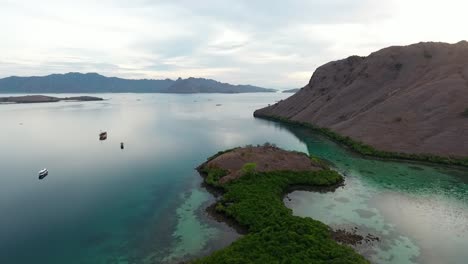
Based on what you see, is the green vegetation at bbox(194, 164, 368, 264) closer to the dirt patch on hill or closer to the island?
the island

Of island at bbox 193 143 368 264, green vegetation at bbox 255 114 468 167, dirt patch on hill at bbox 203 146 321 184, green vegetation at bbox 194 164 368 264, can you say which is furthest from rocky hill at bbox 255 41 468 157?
green vegetation at bbox 194 164 368 264

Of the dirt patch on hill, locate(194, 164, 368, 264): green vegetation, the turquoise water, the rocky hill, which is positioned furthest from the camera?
the rocky hill

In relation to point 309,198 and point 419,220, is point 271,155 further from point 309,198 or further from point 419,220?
point 419,220

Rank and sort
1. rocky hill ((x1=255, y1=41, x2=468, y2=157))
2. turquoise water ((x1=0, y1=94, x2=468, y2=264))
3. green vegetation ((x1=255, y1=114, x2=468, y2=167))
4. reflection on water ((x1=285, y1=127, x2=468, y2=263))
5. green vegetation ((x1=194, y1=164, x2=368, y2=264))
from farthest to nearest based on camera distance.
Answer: rocky hill ((x1=255, y1=41, x2=468, y2=157)), green vegetation ((x1=255, y1=114, x2=468, y2=167)), turquoise water ((x1=0, y1=94, x2=468, y2=264)), reflection on water ((x1=285, y1=127, x2=468, y2=263)), green vegetation ((x1=194, y1=164, x2=368, y2=264))

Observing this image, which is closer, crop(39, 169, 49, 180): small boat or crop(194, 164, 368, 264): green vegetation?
crop(194, 164, 368, 264): green vegetation

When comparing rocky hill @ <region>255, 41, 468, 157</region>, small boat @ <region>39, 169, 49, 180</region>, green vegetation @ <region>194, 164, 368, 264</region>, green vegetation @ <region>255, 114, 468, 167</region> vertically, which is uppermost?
rocky hill @ <region>255, 41, 468, 157</region>

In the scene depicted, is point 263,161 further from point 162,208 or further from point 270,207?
point 162,208

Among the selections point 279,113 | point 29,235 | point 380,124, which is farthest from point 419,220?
point 279,113
